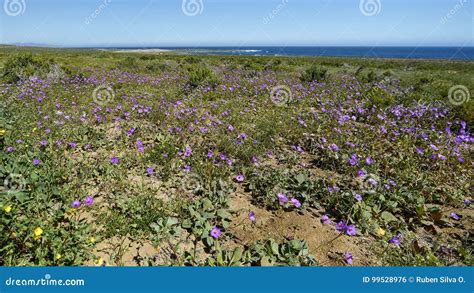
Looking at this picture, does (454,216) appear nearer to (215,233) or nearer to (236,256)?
(236,256)

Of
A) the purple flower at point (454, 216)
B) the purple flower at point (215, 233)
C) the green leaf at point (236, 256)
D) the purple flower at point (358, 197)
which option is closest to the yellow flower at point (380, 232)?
the purple flower at point (358, 197)

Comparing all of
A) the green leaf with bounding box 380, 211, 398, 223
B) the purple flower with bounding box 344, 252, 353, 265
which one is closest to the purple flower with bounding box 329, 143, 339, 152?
the green leaf with bounding box 380, 211, 398, 223

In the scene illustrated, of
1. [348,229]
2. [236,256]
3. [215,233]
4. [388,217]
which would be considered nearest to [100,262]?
[215,233]

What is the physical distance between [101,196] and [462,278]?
12.0 feet

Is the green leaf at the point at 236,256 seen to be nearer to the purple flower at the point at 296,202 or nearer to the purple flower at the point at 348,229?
the purple flower at the point at 296,202

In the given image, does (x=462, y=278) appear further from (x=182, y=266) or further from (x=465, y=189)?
(x=182, y=266)

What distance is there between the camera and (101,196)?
Result: 3254mm

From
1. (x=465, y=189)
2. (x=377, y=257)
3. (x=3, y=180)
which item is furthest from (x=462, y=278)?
(x=3, y=180)

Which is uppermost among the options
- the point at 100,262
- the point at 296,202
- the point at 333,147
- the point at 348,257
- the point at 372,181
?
the point at 333,147

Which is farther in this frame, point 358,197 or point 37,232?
point 358,197

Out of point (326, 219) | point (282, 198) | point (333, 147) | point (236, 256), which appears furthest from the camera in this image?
point (333, 147)

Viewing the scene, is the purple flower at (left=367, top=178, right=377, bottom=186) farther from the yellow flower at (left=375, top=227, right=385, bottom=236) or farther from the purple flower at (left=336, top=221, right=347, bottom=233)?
the purple flower at (left=336, top=221, right=347, bottom=233)

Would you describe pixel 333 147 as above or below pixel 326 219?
above

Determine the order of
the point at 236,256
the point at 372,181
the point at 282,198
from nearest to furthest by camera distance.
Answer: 1. the point at 236,256
2. the point at 282,198
3. the point at 372,181
